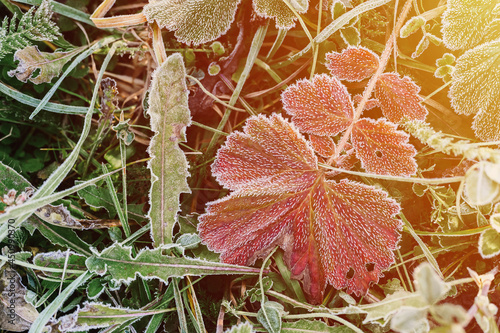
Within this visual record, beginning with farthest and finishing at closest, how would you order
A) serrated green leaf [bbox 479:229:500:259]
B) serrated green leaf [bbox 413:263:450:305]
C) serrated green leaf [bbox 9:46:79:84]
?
serrated green leaf [bbox 9:46:79:84], serrated green leaf [bbox 479:229:500:259], serrated green leaf [bbox 413:263:450:305]

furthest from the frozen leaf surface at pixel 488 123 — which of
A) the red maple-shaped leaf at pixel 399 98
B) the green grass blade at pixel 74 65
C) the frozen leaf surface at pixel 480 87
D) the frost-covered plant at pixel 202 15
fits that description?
the green grass blade at pixel 74 65

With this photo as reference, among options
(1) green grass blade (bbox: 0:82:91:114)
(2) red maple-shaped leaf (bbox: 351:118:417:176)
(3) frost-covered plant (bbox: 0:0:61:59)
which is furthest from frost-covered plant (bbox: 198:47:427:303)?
(3) frost-covered plant (bbox: 0:0:61:59)

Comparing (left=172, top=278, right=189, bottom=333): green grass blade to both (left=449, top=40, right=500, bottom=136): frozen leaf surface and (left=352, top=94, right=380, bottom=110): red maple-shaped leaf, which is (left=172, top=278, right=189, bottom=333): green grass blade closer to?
(left=352, top=94, right=380, bottom=110): red maple-shaped leaf

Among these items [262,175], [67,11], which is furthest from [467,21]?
[67,11]

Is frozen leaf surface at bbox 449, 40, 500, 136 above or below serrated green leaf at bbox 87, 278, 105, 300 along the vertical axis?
above

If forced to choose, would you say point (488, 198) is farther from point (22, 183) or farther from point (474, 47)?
point (22, 183)

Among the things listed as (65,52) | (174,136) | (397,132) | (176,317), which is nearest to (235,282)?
(176,317)

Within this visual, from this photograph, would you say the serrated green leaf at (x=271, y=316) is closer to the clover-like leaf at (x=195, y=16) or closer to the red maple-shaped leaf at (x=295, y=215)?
the red maple-shaped leaf at (x=295, y=215)
